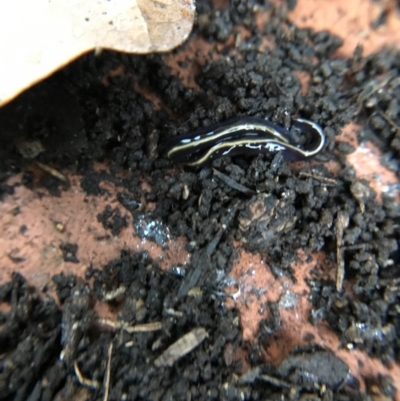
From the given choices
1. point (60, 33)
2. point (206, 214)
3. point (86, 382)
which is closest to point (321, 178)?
point (206, 214)

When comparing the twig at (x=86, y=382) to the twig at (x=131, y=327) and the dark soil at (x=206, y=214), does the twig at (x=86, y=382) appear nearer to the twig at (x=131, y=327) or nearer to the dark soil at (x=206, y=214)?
the dark soil at (x=206, y=214)

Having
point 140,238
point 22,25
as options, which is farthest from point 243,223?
point 22,25

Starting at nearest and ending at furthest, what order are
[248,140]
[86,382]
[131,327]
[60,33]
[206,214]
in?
[60,33]
[86,382]
[131,327]
[206,214]
[248,140]

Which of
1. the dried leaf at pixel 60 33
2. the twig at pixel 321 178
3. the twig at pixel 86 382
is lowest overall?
the twig at pixel 86 382

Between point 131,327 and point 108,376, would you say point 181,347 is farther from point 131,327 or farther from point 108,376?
point 108,376

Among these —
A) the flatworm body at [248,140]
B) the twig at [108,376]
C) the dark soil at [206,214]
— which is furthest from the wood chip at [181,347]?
the flatworm body at [248,140]

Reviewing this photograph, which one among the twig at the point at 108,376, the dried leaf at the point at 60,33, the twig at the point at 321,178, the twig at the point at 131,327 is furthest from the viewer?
the twig at the point at 321,178

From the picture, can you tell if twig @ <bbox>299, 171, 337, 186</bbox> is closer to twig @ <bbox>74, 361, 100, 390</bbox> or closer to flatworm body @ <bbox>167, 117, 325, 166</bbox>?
flatworm body @ <bbox>167, 117, 325, 166</bbox>

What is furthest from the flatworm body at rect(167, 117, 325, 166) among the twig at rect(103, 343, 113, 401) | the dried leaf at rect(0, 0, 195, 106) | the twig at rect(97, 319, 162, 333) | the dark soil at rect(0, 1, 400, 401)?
the twig at rect(103, 343, 113, 401)
